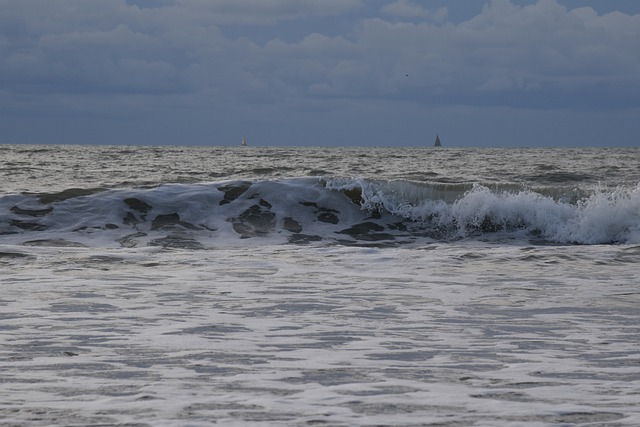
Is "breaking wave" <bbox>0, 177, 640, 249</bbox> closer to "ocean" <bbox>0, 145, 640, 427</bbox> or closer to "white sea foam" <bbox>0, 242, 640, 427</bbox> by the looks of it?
"ocean" <bbox>0, 145, 640, 427</bbox>

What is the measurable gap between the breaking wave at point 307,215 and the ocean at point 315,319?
0.19 ft

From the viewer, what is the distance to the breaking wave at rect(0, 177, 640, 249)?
40.2 feet

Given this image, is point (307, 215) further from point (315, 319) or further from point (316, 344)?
point (316, 344)

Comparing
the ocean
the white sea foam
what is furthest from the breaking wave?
the white sea foam

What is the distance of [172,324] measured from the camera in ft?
17.4

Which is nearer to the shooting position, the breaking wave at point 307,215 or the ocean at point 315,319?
the ocean at point 315,319

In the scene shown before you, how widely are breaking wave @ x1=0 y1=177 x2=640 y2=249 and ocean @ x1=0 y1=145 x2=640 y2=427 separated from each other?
0.06 metres

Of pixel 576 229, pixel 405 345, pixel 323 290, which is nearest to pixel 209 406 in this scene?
pixel 405 345

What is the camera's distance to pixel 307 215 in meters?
13.9

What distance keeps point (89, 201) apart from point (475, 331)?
10143mm

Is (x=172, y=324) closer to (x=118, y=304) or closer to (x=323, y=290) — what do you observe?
(x=118, y=304)

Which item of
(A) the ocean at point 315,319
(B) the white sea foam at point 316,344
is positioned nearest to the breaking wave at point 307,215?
(A) the ocean at point 315,319

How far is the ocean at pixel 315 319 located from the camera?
3426 millimetres

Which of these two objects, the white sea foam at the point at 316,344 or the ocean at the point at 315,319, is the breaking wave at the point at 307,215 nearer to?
the ocean at the point at 315,319
